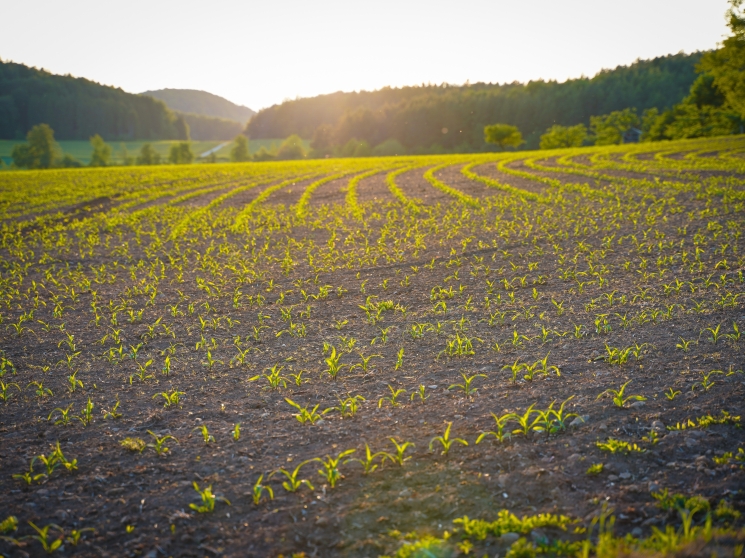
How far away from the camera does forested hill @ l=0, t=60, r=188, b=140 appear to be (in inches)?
4594

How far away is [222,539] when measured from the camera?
3.32 m

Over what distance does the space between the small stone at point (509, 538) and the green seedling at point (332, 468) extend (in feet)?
4.20

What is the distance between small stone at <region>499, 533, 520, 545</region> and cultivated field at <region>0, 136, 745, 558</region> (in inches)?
0.5

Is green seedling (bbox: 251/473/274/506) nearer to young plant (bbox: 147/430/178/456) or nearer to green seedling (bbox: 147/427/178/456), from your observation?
green seedling (bbox: 147/427/178/456)

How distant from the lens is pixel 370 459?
3883 mm

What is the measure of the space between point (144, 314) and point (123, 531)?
17.5 ft

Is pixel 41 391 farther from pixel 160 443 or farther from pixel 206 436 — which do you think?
pixel 206 436

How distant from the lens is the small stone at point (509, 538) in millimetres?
3143

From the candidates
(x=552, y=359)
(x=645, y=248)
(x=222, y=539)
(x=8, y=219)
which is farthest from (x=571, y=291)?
(x=8, y=219)

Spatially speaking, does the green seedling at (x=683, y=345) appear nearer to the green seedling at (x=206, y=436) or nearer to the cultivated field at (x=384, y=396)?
the cultivated field at (x=384, y=396)

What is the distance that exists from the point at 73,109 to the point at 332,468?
482ft

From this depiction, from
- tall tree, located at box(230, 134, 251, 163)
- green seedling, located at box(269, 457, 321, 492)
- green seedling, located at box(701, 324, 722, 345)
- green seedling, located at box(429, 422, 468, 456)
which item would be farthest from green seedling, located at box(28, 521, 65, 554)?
tall tree, located at box(230, 134, 251, 163)

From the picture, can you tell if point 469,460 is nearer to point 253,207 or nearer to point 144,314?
point 144,314

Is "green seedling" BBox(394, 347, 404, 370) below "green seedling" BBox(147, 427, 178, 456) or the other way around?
the other way around
